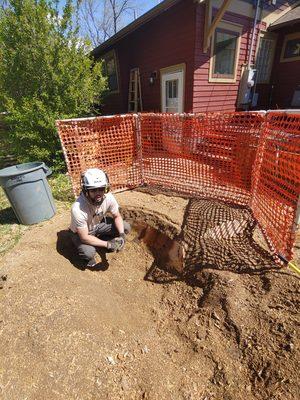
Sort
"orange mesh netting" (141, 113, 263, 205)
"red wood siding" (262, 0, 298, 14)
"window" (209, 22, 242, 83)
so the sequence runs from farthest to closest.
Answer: "red wood siding" (262, 0, 298, 14)
"window" (209, 22, 242, 83)
"orange mesh netting" (141, 113, 263, 205)

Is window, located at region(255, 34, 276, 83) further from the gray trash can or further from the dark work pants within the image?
the gray trash can

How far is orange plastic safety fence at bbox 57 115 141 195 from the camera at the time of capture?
4961mm

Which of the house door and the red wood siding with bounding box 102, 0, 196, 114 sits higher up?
the red wood siding with bounding box 102, 0, 196, 114

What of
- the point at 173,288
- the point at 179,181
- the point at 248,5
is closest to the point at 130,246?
the point at 173,288

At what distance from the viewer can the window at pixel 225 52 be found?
Result: 7.22 metres

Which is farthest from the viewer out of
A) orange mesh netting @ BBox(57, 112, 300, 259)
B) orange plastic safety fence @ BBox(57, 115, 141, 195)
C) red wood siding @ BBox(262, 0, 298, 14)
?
red wood siding @ BBox(262, 0, 298, 14)

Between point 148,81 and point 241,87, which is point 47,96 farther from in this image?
point 241,87

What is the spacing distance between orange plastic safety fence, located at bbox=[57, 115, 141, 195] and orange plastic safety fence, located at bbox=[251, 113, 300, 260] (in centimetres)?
278

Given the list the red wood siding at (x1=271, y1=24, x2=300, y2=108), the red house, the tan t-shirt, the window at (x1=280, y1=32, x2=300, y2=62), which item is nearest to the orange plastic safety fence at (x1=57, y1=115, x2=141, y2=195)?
the tan t-shirt

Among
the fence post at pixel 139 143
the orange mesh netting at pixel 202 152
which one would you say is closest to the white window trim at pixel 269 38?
the orange mesh netting at pixel 202 152

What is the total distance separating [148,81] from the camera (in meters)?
9.42

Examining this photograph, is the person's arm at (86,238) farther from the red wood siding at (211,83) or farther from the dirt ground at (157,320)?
the red wood siding at (211,83)

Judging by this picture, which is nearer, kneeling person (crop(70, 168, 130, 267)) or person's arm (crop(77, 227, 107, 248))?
kneeling person (crop(70, 168, 130, 267))

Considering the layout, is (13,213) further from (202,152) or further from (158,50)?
(158,50)
